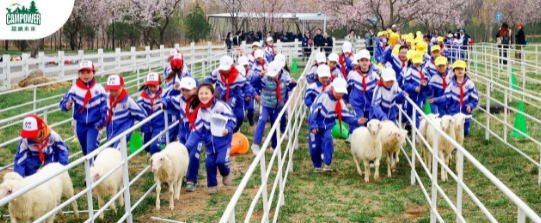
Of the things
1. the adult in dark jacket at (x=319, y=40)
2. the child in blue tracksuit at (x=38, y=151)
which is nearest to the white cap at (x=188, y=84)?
the child in blue tracksuit at (x=38, y=151)

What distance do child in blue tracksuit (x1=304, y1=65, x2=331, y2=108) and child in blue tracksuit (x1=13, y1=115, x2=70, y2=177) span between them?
3963mm

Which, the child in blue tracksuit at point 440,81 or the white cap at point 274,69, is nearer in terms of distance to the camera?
the child in blue tracksuit at point 440,81

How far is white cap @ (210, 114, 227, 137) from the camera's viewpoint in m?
8.06

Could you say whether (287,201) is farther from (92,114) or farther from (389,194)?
(92,114)

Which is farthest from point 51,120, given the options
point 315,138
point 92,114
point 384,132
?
point 384,132

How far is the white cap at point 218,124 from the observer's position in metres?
8.06

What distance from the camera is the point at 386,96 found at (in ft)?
32.4

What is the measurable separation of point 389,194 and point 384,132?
1105 millimetres

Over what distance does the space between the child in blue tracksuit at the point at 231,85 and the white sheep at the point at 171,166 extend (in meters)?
2.88

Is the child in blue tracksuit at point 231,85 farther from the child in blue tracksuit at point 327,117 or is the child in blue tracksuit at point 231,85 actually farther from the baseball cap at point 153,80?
the child in blue tracksuit at point 327,117

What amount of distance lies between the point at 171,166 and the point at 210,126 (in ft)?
2.50

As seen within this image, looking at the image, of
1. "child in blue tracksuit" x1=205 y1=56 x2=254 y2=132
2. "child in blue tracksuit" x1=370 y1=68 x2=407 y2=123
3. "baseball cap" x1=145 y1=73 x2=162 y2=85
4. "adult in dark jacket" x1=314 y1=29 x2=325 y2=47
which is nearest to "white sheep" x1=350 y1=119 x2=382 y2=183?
"child in blue tracksuit" x1=370 y1=68 x2=407 y2=123

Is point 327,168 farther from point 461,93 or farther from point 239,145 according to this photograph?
point 461,93

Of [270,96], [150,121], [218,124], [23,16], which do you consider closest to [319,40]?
[23,16]
